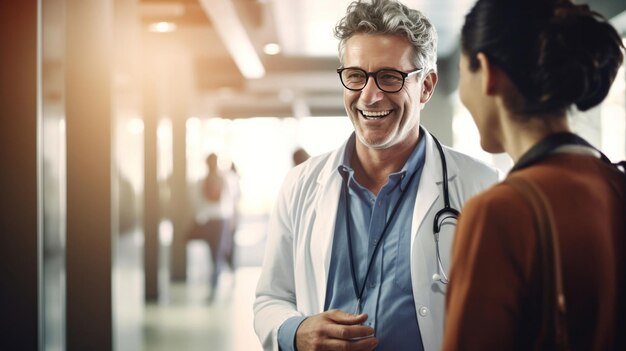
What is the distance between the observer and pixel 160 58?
31.0 feet

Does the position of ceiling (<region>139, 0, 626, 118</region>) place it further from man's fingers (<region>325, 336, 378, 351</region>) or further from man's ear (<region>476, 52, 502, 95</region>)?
man's ear (<region>476, 52, 502, 95</region>)

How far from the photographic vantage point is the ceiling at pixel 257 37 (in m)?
7.13

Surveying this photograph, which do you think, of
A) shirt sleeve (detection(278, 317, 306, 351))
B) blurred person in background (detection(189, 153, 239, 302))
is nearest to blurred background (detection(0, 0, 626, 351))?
blurred person in background (detection(189, 153, 239, 302))

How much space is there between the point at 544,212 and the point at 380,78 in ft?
3.18

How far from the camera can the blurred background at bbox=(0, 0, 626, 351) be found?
293 centimetres

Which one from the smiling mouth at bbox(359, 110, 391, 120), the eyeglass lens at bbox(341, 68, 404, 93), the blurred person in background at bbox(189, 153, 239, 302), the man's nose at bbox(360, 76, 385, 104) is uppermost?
the eyeglass lens at bbox(341, 68, 404, 93)

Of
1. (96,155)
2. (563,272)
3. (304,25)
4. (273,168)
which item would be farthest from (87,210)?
(273,168)

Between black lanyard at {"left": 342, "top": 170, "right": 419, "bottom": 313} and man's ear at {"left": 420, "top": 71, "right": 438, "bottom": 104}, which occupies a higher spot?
man's ear at {"left": 420, "top": 71, "right": 438, "bottom": 104}

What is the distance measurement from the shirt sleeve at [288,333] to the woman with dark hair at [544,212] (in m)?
0.84

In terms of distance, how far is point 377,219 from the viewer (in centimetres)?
183

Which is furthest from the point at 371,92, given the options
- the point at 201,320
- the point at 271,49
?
the point at 271,49

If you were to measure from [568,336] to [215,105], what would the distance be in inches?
697

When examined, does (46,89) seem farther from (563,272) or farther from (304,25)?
(304,25)

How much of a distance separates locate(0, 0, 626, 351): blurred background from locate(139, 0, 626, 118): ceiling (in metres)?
0.03
